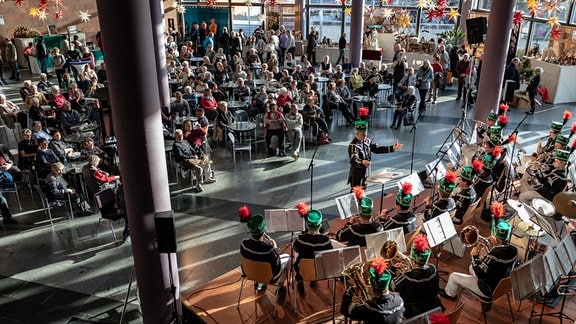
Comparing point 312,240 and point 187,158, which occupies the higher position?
point 312,240

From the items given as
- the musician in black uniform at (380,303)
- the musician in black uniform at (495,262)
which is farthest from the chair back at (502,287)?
the musician in black uniform at (380,303)

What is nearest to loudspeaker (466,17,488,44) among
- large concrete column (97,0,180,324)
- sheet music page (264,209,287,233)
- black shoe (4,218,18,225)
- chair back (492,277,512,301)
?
chair back (492,277,512,301)

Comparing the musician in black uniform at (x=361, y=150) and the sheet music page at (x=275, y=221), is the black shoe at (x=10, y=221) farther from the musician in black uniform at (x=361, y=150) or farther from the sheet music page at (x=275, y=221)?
the musician in black uniform at (x=361, y=150)

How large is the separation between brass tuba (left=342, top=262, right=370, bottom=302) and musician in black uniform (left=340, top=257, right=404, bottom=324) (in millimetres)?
112

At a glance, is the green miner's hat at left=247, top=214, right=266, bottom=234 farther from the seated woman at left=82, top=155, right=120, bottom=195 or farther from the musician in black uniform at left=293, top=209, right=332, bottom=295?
the seated woman at left=82, top=155, right=120, bottom=195

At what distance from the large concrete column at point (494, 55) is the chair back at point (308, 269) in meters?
8.23

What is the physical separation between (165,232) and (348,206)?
2494 millimetres

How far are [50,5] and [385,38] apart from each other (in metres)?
14.8

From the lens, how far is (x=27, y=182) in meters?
9.73

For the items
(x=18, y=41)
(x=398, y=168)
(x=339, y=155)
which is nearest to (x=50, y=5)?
(x=18, y=41)

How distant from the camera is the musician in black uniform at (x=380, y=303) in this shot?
15.3 feet

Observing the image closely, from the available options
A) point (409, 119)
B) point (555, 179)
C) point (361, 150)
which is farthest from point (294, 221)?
point (409, 119)

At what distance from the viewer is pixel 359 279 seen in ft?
16.5

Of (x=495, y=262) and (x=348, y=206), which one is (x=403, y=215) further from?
(x=495, y=262)
